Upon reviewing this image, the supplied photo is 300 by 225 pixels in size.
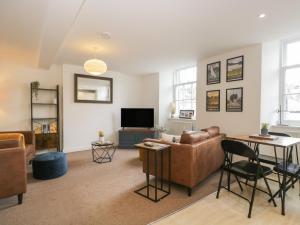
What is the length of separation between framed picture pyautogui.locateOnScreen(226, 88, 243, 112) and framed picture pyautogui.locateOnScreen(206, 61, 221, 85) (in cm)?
43

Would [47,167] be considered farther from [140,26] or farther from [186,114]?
[186,114]

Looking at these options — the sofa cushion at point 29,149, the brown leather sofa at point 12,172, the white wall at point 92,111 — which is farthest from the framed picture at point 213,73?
the sofa cushion at point 29,149

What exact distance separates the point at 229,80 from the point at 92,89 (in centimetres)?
396

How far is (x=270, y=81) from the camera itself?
364 cm

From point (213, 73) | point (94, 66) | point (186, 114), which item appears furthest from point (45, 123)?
point (213, 73)

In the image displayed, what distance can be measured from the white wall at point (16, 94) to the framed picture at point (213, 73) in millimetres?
4519

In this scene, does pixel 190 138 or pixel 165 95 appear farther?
pixel 165 95

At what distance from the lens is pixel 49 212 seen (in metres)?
2.25

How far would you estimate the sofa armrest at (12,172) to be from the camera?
89.9 inches

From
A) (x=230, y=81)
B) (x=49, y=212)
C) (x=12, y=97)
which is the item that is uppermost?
(x=230, y=81)

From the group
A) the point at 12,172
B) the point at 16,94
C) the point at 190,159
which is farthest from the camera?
the point at 16,94

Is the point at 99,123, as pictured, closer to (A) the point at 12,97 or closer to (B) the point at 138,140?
(B) the point at 138,140

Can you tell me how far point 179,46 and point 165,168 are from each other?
2.46 meters

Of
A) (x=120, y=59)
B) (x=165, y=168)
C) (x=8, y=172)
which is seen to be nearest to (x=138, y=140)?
(x=120, y=59)
